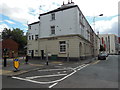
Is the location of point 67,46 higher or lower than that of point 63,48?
higher

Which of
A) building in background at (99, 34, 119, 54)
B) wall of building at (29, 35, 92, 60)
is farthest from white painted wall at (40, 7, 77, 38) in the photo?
building in background at (99, 34, 119, 54)

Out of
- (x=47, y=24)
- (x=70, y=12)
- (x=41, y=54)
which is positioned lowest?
(x=41, y=54)

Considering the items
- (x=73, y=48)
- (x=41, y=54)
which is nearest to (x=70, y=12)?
(x=73, y=48)

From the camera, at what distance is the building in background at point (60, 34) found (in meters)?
19.8

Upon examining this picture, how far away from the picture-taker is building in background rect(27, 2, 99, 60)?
65.1 ft

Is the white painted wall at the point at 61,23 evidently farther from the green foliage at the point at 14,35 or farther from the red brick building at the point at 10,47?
the green foliage at the point at 14,35

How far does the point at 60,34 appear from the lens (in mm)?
21672

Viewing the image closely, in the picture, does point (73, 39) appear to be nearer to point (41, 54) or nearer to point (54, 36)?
point (54, 36)

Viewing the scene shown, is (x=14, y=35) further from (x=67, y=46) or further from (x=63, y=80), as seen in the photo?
(x=63, y=80)

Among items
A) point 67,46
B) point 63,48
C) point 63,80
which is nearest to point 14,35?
point 63,48

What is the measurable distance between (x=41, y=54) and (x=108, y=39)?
9935 centimetres

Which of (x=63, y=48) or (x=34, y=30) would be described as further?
(x=34, y=30)

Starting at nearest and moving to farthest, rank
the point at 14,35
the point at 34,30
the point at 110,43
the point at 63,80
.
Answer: the point at 63,80, the point at 34,30, the point at 14,35, the point at 110,43

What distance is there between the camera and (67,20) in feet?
69.0
